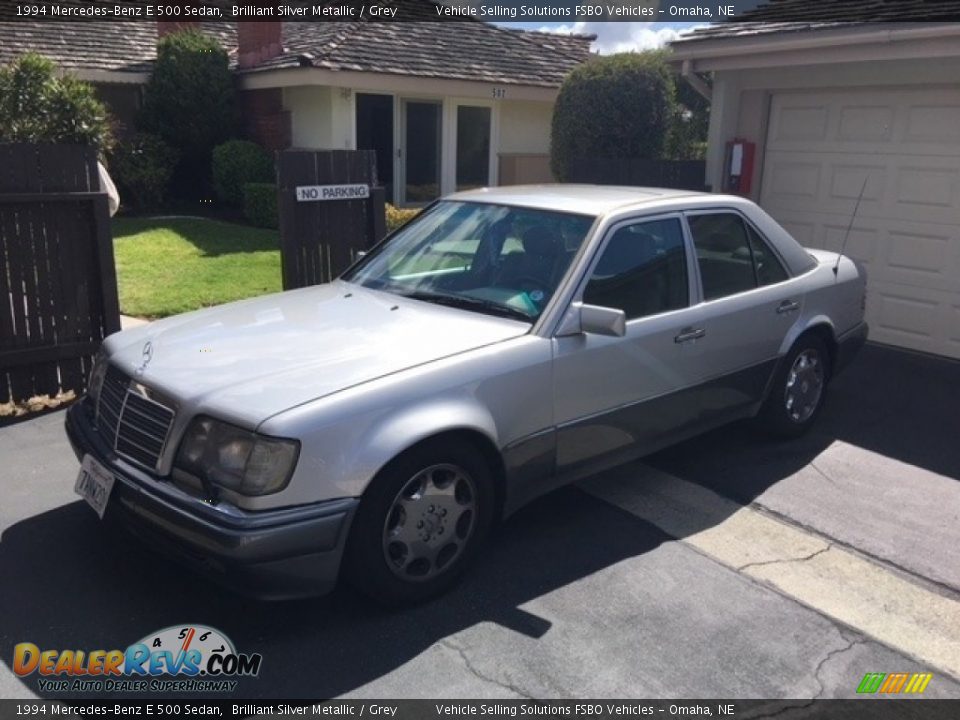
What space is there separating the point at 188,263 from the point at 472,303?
7770 millimetres

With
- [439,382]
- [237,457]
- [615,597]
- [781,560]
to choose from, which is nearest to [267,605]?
[237,457]

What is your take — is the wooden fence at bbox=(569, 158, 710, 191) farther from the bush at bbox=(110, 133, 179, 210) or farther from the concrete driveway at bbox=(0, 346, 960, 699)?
the bush at bbox=(110, 133, 179, 210)

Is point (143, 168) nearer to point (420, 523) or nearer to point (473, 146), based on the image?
point (473, 146)

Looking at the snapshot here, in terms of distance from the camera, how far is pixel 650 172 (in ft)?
29.9

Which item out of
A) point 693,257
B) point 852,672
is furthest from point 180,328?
point 852,672

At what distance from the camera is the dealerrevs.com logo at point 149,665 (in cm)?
303

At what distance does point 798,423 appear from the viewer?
552 centimetres

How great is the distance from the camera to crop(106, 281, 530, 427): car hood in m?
3.25

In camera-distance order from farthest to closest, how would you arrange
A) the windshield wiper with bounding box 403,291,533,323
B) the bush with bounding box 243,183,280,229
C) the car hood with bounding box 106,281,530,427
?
1. the bush with bounding box 243,183,280,229
2. the windshield wiper with bounding box 403,291,533,323
3. the car hood with bounding box 106,281,530,427

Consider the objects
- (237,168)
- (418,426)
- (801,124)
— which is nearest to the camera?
(418,426)

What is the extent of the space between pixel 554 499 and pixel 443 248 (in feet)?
4.90

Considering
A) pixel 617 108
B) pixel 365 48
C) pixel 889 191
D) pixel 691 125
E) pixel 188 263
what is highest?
pixel 365 48

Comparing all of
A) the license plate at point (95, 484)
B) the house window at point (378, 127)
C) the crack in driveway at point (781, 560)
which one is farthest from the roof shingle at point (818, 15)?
the house window at point (378, 127)

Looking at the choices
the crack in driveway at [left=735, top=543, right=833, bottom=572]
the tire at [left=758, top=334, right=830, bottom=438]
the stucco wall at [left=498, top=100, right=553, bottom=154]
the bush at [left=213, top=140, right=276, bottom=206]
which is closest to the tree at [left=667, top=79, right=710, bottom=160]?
the stucco wall at [left=498, top=100, right=553, bottom=154]
